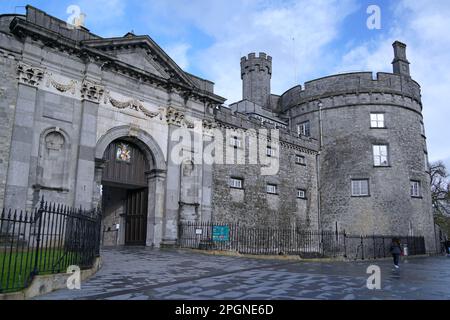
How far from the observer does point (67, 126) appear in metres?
16.9

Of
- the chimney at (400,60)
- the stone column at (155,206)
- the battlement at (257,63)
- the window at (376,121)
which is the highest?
the battlement at (257,63)

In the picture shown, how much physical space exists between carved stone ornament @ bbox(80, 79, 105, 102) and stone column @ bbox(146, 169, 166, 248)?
14.7ft

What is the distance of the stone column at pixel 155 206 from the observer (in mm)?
19453

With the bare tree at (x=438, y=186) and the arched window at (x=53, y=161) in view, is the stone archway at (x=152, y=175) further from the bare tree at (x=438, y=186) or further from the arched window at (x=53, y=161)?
the bare tree at (x=438, y=186)

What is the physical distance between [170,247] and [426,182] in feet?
66.3

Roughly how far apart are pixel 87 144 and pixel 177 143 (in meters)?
4.95

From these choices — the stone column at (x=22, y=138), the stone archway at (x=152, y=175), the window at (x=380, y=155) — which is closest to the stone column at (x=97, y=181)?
the stone archway at (x=152, y=175)

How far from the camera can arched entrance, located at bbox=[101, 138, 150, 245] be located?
19125 mm

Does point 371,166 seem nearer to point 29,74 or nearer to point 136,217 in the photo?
point 136,217

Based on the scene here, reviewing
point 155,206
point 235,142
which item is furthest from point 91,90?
point 235,142

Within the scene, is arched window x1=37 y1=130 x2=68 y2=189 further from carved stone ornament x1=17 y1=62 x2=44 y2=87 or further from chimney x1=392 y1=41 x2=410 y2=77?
chimney x1=392 y1=41 x2=410 y2=77

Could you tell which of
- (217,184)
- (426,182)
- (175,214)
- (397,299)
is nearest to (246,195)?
(217,184)

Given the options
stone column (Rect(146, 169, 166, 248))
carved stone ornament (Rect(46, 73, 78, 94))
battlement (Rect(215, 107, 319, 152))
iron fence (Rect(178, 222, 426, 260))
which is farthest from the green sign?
carved stone ornament (Rect(46, 73, 78, 94))

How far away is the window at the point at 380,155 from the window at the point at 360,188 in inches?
59.0
